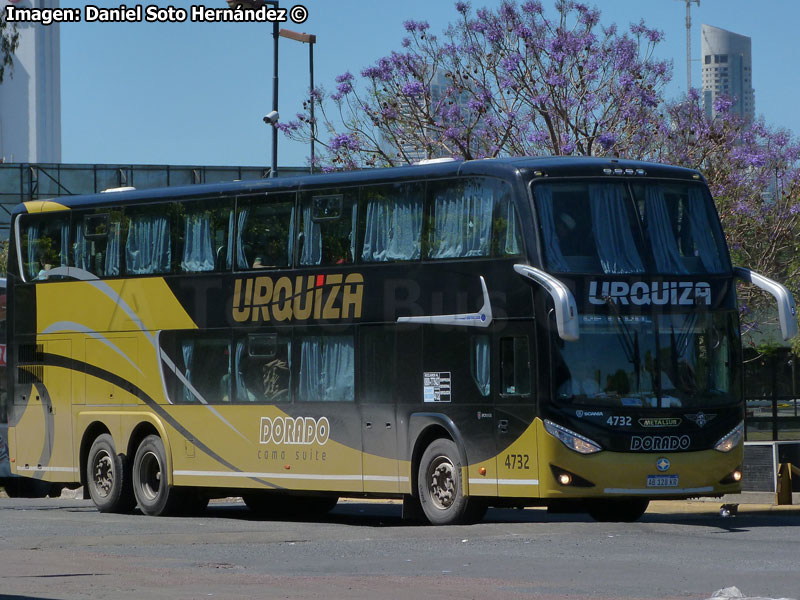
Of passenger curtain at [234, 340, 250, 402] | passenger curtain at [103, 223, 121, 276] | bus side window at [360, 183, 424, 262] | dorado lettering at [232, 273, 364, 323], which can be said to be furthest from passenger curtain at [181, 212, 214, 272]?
bus side window at [360, 183, 424, 262]

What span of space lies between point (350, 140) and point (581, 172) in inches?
615

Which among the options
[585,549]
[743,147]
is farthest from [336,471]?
[743,147]

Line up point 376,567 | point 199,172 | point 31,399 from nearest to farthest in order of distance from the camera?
point 376,567 → point 31,399 → point 199,172

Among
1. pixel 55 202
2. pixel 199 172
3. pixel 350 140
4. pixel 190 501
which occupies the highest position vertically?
pixel 199 172

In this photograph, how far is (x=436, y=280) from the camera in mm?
19812

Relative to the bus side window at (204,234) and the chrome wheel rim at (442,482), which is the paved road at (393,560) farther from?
the bus side window at (204,234)

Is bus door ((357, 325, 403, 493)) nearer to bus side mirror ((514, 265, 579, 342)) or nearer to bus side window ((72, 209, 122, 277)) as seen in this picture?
bus side mirror ((514, 265, 579, 342))

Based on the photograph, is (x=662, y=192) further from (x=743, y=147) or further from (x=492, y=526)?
(x=743, y=147)

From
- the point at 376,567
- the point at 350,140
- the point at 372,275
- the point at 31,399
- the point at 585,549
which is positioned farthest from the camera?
the point at 350,140

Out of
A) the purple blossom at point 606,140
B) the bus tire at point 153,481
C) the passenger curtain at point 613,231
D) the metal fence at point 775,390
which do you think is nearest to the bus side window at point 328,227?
the passenger curtain at point 613,231

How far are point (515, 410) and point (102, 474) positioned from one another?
842 centimetres

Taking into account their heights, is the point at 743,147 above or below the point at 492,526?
above

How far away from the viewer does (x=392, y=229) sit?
67.1 ft

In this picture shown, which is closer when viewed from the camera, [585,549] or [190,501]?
[585,549]
